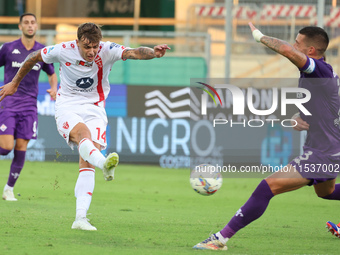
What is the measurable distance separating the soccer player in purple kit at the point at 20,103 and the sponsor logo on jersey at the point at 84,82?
2.84 m

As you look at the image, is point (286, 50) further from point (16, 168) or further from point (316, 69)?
point (16, 168)

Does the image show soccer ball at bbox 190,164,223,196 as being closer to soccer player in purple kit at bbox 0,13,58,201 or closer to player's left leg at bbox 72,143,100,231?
player's left leg at bbox 72,143,100,231

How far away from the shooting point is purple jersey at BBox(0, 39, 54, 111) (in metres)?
9.90

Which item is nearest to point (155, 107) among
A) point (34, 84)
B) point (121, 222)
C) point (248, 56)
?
point (248, 56)

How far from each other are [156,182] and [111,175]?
23.6 ft

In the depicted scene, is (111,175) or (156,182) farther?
(156,182)

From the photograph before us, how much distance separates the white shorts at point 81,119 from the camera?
6953mm

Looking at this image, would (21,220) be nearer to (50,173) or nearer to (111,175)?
(111,175)

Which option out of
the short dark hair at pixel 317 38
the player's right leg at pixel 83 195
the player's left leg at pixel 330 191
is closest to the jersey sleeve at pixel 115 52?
the player's right leg at pixel 83 195

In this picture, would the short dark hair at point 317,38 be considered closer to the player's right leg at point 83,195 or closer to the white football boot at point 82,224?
the player's right leg at point 83,195

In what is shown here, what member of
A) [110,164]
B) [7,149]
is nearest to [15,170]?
[7,149]

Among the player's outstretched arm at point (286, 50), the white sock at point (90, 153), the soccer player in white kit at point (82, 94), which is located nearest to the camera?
the player's outstretched arm at point (286, 50)

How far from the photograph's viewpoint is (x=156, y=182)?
13414 millimetres

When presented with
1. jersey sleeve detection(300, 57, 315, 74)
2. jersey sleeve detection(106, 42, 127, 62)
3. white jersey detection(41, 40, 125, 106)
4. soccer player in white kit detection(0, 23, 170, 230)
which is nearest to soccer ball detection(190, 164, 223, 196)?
soccer player in white kit detection(0, 23, 170, 230)
